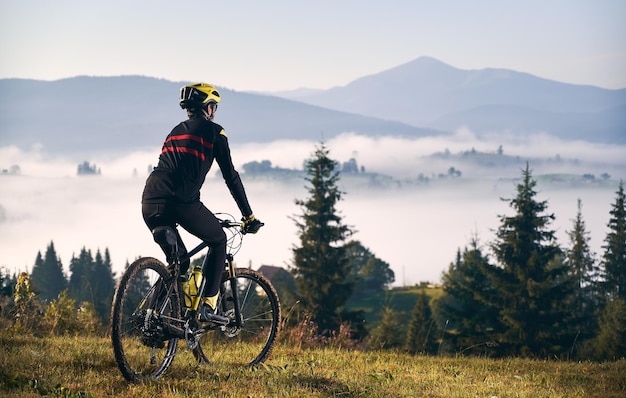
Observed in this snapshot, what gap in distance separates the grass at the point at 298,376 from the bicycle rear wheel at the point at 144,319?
0.20 metres

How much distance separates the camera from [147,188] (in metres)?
7.22

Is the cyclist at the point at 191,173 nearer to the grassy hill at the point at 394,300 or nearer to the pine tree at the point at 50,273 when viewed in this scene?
the grassy hill at the point at 394,300

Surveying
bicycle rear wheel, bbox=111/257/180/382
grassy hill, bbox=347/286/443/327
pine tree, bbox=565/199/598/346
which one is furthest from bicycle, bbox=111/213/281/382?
grassy hill, bbox=347/286/443/327

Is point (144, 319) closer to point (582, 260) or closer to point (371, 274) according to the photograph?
point (582, 260)

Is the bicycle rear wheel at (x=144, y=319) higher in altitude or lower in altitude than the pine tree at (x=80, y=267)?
higher

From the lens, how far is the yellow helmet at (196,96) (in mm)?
7500

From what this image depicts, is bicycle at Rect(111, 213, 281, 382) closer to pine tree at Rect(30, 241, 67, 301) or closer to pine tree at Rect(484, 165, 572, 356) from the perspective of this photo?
pine tree at Rect(484, 165, 572, 356)

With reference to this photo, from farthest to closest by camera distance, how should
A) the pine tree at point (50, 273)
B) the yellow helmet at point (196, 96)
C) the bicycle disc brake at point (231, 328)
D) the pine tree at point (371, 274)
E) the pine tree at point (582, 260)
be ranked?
the pine tree at point (371, 274), the pine tree at point (50, 273), the pine tree at point (582, 260), the bicycle disc brake at point (231, 328), the yellow helmet at point (196, 96)

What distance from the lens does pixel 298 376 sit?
773cm

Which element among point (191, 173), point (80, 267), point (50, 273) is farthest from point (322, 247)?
point (50, 273)

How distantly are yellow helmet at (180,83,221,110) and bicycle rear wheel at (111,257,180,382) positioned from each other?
5.28ft

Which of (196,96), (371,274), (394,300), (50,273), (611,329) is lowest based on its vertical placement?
(394,300)

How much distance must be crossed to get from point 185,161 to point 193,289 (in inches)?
52.9

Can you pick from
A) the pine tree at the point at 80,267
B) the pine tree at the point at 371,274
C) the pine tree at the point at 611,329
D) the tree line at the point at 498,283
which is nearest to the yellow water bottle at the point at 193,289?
the tree line at the point at 498,283
